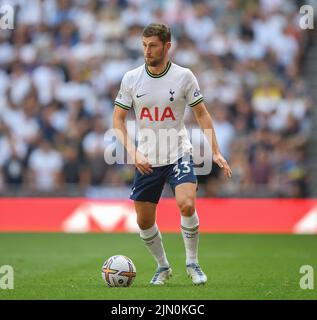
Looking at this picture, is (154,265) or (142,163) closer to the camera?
(142,163)

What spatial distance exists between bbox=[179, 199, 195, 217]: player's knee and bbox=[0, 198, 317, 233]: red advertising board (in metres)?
9.78

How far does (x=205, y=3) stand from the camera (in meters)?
24.0

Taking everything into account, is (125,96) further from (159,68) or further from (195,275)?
(195,275)

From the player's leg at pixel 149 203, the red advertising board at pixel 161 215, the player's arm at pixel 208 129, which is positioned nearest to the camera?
the player's arm at pixel 208 129

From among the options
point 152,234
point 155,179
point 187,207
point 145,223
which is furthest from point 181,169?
point 152,234

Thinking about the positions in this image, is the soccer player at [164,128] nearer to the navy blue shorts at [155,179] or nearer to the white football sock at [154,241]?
the navy blue shorts at [155,179]

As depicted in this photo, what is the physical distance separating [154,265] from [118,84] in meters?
10.5

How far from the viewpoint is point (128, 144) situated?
396 inches

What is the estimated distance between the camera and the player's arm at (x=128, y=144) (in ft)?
32.5

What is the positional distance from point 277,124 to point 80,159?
15.2 ft

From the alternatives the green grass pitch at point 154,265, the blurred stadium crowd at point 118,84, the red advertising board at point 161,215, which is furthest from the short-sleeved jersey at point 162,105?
the blurred stadium crowd at point 118,84

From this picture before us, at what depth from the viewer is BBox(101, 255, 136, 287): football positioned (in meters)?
10.2

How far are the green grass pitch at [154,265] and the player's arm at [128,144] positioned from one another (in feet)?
4.26
